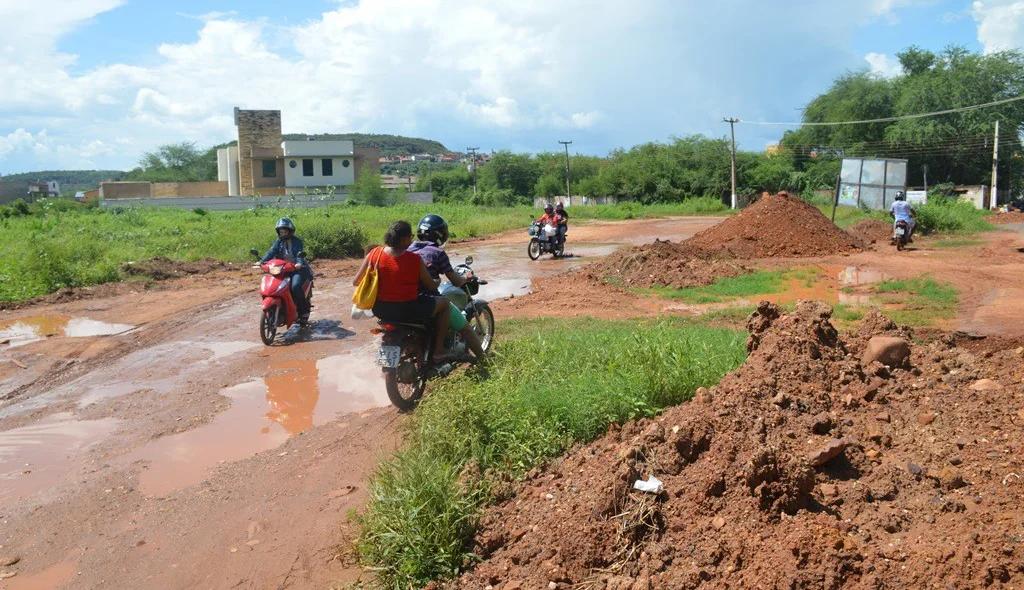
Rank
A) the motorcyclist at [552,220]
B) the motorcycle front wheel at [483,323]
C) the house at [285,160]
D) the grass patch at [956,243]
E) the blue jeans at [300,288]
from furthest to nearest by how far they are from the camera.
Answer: the house at [285,160], the grass patch at [956,243], the motorcyclist at [552,220], the blue jeans at [300,288], the motorcycle front wheel at [483,323]

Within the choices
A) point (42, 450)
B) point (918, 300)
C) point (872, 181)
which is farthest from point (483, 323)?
point (872, 181)

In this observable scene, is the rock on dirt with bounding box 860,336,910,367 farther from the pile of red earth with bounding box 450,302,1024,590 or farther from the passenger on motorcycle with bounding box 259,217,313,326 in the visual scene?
the passenger on motorcycle with bounding box 259,217,313,326

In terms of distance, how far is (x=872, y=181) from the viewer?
29000mm

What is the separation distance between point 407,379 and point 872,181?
26328 millimetres

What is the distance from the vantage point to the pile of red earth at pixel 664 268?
48.5 feet

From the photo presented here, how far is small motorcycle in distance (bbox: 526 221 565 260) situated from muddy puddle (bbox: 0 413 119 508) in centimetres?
1413

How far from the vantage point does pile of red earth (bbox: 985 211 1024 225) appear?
115ft

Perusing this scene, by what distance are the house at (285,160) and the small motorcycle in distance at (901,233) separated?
48.3 metres

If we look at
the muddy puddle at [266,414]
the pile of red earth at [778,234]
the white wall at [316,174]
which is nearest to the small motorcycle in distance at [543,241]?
the pile of red earth at [778,234]

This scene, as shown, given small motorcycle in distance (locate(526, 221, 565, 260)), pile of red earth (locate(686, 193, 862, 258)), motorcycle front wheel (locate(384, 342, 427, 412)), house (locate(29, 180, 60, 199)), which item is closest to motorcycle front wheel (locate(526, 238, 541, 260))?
small motorcycle in distance (locate(526, 221, 565, 260))

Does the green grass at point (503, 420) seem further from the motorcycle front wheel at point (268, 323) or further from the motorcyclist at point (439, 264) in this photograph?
the motorcycle front wheel at point (268, 323)

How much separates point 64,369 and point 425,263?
203 inches

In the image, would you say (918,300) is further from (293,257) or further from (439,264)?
(293,257)

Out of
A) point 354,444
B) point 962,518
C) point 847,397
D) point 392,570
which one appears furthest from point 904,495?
point 354,444
